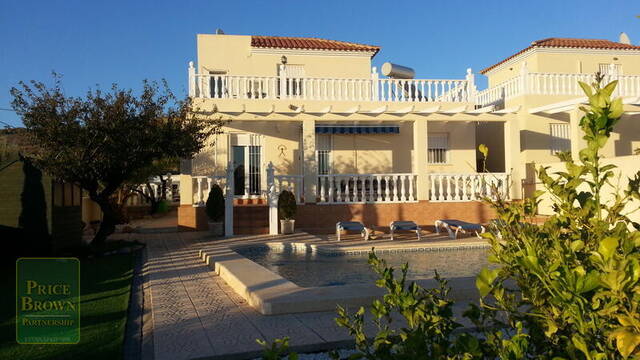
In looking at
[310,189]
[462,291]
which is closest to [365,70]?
[310,189]

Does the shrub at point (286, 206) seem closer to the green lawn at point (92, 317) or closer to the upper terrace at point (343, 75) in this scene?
the upper terrace at point (343, 75)

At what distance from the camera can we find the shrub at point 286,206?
16.8 m

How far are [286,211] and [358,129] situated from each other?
5.02m

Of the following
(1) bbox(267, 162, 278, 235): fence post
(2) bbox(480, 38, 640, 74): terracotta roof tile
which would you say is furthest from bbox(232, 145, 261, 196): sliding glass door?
(2) bbox(480, 38, 640, 74): terracotta roof tile

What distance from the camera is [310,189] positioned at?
18.5 meters

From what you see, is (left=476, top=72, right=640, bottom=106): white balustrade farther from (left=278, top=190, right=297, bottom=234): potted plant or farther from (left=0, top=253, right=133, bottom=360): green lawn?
(left=0, top=253, right=133, bottom=360): green lawn

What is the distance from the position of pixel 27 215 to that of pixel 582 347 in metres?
12.6

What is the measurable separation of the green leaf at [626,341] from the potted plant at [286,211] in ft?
50.0

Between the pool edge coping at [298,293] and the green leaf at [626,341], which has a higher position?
the green leaf at [626,341]

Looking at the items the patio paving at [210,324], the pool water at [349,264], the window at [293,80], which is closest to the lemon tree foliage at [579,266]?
the patio paving at [210,324]

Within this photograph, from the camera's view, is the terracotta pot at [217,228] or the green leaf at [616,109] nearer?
the green leaf at [616,109]

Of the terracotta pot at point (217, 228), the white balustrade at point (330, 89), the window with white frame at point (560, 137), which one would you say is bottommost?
the terracotta pot at point (217, 228)

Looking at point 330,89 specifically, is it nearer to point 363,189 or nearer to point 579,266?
point 363,189

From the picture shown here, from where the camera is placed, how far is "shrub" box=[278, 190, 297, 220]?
16844 mm
